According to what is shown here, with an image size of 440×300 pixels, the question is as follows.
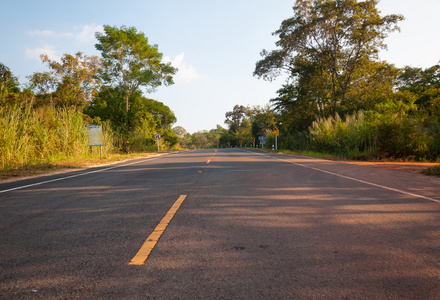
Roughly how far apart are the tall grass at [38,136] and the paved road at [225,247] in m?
6.95

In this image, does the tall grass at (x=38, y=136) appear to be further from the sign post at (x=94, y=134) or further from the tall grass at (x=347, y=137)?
the tall grass at (x=347, y=137)

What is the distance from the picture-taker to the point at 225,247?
9.36ft

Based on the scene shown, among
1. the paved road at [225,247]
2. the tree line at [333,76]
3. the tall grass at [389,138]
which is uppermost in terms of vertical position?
the tree line at [333,76]

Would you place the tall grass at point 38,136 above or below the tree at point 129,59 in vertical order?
below

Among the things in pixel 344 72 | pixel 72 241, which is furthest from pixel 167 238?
pixel 344 72

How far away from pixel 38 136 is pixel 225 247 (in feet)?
42.0

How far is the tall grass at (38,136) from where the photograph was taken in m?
10.8

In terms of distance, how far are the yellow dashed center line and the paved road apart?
0.19ft

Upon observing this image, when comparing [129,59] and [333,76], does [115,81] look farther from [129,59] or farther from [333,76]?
[333,76]

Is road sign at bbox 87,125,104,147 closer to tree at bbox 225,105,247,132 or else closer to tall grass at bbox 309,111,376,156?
tall grass at bbox 309,111,376,156

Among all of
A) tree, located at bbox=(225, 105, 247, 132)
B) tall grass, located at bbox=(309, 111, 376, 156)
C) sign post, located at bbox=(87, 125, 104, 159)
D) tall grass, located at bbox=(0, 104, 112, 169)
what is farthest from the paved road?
tree, located at bbox=(225, 105, 247, 132)

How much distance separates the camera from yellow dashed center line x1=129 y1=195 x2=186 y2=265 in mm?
2553

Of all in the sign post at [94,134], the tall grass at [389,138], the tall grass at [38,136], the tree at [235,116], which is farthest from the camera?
the tree at [235,116]

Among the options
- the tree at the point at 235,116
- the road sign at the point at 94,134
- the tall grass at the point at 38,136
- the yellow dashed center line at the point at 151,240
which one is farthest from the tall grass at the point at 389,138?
the tree at the point at 235,116
